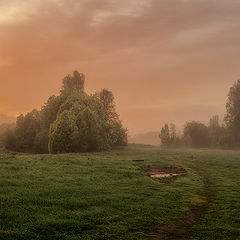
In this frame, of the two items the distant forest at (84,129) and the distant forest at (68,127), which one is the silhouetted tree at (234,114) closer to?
the distant forest at (84,129)

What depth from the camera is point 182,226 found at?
2298 cm

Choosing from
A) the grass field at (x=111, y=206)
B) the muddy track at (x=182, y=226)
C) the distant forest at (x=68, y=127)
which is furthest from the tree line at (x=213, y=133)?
the muddy track at (x=182, y=226)

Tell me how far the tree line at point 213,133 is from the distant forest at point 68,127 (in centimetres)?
3858

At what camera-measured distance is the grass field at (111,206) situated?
20969mm

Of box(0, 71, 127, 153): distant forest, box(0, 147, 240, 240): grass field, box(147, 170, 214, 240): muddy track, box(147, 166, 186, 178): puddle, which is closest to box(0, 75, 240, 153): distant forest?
box(0, 71, 127, 153): distant forest

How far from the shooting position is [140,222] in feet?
76.7

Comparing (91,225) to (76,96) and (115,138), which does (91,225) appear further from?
(115,138)

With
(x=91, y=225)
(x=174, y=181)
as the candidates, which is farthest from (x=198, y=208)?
(x=174, y=181)

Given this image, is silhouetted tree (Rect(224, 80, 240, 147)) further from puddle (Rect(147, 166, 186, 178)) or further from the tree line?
puddle (Rect(147, 166, 186, 178))

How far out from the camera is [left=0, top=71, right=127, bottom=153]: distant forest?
86200 mm

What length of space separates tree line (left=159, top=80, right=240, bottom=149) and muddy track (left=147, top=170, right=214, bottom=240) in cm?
11891

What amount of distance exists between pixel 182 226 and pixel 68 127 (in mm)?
64046

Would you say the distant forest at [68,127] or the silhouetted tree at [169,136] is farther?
the silhouetted tree at [169,136]

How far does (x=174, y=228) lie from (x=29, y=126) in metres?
92.6
